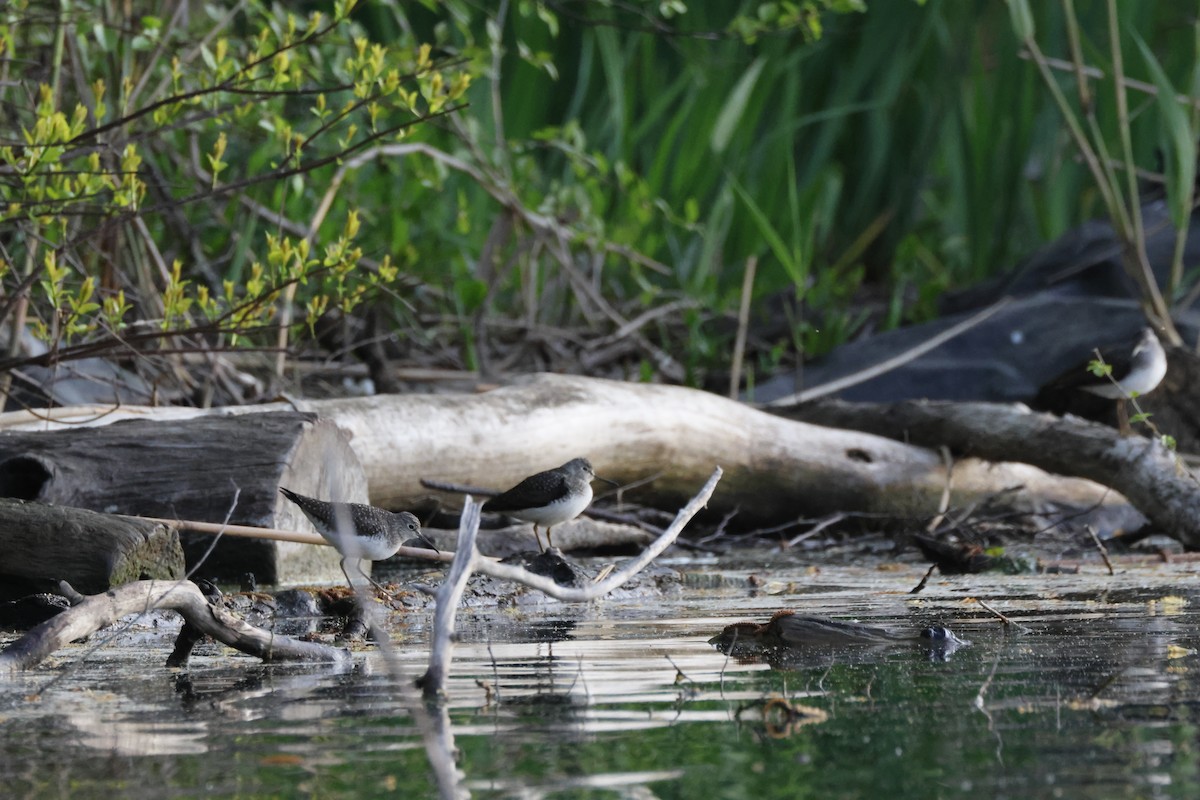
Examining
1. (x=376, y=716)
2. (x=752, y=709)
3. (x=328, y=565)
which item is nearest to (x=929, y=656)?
(x=752, y=709)

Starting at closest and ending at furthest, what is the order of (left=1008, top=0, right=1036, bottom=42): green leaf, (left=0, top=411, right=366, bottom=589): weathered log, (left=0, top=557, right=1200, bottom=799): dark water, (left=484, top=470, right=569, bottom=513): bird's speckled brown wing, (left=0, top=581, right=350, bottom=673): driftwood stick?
(left=0, top=557, right=1200, bottom=799): dark water → (left=0, top=581, right=350, bottom=673): driftwood stick → (left=0, top=411, right=366, bottom=589): weathered log → (left=484, top=470, right=569, bottom=513): bird's speckled brown wing → (left=1008, top=0, right=1036, bottom=42): green leaf

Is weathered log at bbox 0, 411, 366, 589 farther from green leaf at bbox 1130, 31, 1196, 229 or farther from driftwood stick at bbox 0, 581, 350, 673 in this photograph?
green leaf at bbox 1130, 31, 1196, 229

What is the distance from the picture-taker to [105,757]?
1.94 m

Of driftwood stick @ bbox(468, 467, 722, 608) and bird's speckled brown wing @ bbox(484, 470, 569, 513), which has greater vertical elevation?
driftwood stick @ bbox(468, 467, 722, 608)

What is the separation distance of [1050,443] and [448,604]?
446 centimetres

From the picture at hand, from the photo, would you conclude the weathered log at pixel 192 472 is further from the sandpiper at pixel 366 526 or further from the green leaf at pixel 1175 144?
the green leaf at pixel 1175 144

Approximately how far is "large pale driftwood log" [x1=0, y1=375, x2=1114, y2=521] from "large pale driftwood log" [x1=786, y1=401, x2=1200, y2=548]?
0.15m

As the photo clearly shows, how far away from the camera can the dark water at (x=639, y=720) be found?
5.80 ft

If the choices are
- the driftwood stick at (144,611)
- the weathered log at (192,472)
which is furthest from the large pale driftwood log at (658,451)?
the driftwood stick at (144,611)

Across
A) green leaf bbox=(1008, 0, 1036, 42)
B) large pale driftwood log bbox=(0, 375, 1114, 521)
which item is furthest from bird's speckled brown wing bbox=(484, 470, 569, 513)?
green leaf bbox=(1008, 0, 1036, 42)

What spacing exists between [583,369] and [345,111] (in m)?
4.42

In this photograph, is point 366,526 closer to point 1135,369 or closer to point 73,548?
point 73,548

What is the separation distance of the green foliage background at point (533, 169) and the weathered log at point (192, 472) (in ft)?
0.97

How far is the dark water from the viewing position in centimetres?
177
